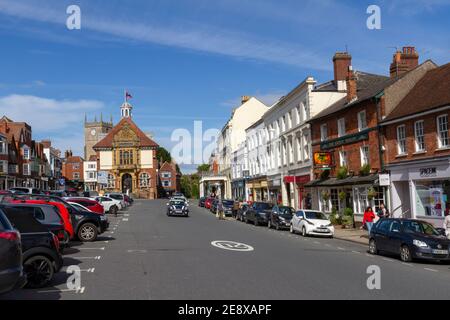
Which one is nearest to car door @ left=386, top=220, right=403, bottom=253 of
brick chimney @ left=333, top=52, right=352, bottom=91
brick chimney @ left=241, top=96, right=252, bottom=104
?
brick chimney @ left=333, top=52, right=352, bottom=91

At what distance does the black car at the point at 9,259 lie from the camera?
7.93 metres

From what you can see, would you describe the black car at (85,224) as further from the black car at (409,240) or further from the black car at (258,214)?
the black car at (258,214)

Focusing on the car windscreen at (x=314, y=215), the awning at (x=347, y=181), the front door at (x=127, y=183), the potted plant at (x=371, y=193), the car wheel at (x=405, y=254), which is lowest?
the car wheel at (x=405, y=254)

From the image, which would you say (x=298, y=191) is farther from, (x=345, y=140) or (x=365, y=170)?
(x=365, y=170)

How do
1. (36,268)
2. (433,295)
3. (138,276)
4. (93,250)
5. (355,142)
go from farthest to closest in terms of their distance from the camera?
(355,142) → (93,250) → (138,276) → (36,268) → (433,295)

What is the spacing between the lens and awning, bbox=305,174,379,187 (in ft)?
92.2

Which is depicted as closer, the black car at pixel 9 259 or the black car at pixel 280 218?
the black car at pixel 9 259

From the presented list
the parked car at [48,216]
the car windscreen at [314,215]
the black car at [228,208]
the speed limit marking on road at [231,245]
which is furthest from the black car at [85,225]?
the black car at [228,208]

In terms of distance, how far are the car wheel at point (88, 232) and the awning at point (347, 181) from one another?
49.1ft

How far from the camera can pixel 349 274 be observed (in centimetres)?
1304

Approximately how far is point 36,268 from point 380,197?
21550 millimetres

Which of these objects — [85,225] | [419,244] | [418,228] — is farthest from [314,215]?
[85,225]
